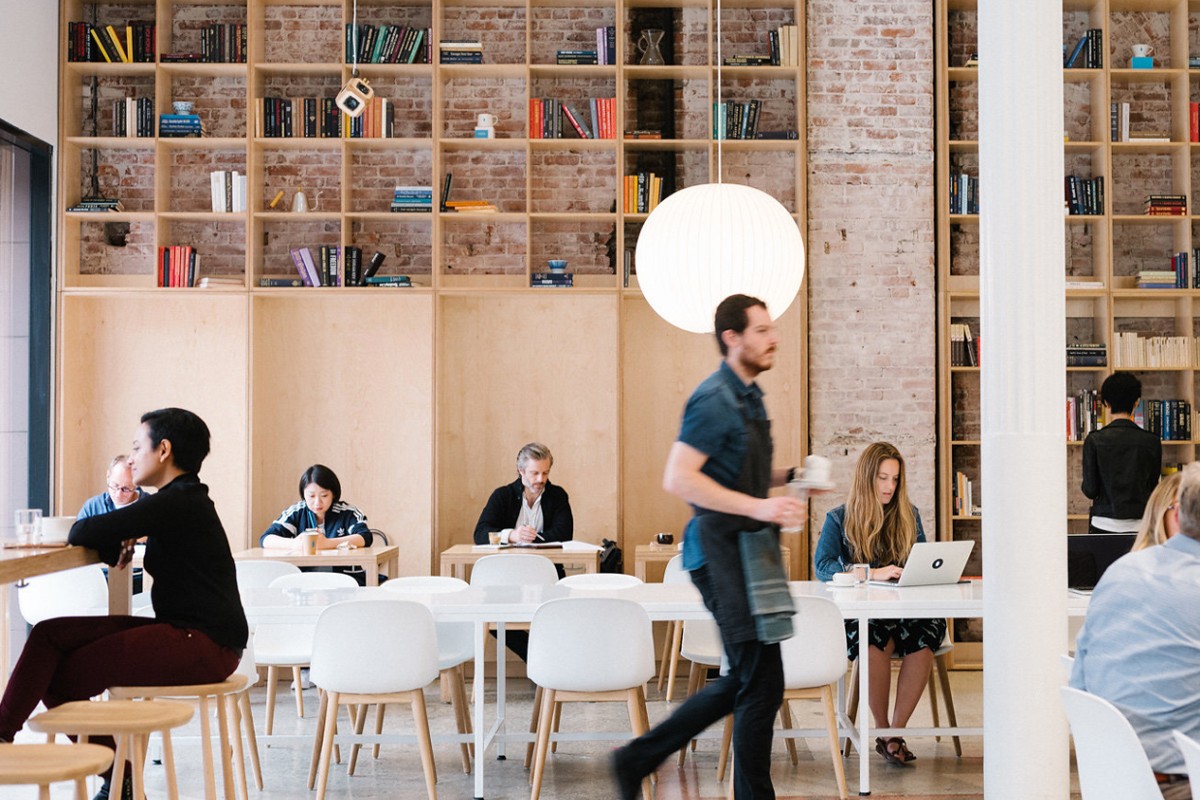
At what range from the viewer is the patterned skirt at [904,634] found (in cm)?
523

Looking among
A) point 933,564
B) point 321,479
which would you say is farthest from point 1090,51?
point 321,479

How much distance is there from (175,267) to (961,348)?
5.09 meters

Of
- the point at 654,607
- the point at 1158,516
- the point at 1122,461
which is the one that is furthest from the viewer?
the point at 1122,461

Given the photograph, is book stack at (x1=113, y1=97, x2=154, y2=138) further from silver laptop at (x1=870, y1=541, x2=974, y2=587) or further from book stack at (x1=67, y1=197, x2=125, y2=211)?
silver laptop at (x1=870, y1=541, x2=974, y2=587)

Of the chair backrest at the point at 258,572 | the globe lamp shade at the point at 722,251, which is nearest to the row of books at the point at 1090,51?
the globe lamp shade at the point at 722,251

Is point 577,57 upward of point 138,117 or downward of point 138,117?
upward

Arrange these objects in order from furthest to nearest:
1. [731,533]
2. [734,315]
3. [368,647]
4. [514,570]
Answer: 1. [514,570]
2. [368,647]
3. [734,315]
4. [731,533]

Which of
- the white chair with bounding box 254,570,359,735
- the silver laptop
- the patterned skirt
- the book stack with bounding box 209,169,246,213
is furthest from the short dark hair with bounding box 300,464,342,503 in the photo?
the silver laptop

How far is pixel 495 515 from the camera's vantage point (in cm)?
714

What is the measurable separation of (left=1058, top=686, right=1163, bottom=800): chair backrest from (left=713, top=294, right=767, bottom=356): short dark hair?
1347 mm

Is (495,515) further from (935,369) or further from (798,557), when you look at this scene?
(935,369)

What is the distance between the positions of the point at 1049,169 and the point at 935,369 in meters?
4.14

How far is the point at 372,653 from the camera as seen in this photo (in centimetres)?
429

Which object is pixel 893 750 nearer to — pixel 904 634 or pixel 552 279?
pixel 904 634
